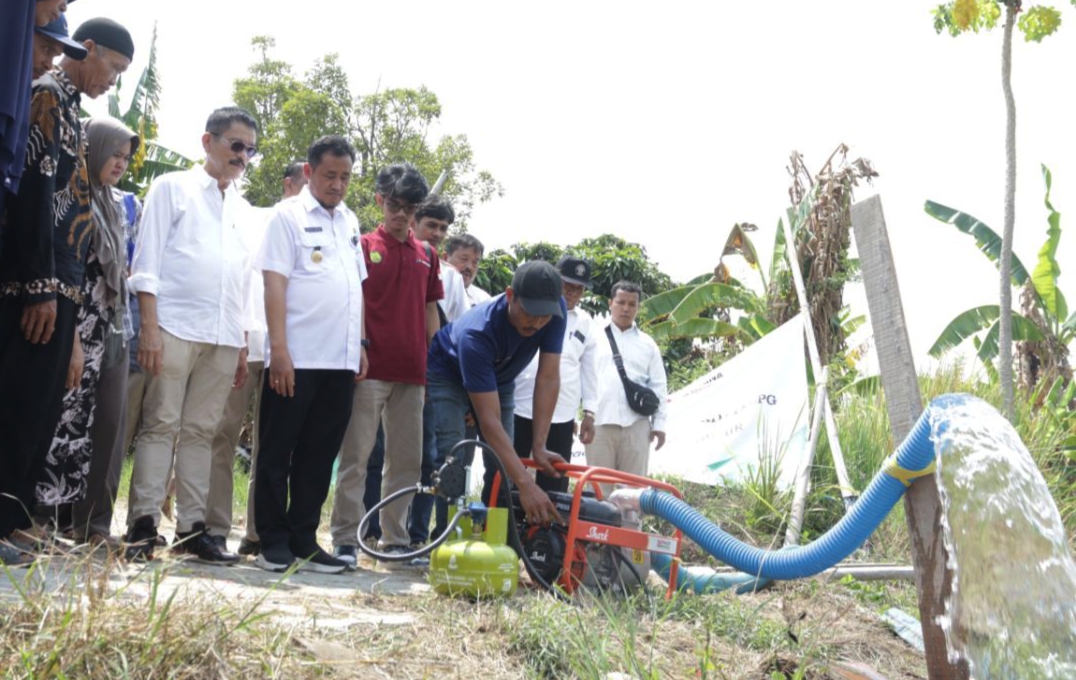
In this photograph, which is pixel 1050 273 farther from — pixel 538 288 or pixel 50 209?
pixel 50 209

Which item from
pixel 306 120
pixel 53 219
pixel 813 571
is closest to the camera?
pixel 53 219

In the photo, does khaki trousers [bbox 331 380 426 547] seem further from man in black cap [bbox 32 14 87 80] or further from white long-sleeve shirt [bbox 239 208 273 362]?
man in black cap [bbox 32 14 87 80]

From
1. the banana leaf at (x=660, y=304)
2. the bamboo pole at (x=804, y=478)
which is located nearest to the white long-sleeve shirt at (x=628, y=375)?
the bamboo pole at (x=804, y=478)

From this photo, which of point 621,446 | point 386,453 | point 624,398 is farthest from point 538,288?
point 621,446

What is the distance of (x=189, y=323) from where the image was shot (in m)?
5.20

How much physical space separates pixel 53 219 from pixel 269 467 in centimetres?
162

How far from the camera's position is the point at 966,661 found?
3975mm

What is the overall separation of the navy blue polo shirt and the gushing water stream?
2.04 metres

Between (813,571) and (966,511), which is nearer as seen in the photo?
(966,511)

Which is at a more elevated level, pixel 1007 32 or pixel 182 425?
pixel 1007 32

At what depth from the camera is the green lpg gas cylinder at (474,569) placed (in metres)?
4.52

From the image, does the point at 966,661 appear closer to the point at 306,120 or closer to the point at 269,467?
the point at 269,467

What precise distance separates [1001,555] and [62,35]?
3648 millimetres

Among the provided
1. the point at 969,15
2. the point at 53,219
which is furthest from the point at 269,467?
the point at 969,15
